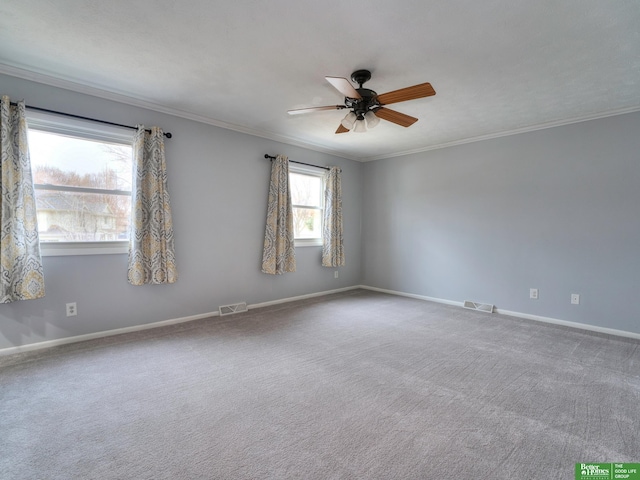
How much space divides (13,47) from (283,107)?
2241mm

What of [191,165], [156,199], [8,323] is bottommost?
[8,323]

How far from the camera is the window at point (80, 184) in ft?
9.73

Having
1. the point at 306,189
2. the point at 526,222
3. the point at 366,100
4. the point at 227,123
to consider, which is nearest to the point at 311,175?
the point at 306,189

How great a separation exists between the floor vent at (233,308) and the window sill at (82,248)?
135 cm

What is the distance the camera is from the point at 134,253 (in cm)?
331

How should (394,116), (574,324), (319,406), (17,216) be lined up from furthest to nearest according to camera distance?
(574,324) → (394,116) → (17,216) → (319,406)

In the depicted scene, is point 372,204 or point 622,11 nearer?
point 622,11

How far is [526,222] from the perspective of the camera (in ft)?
13.7

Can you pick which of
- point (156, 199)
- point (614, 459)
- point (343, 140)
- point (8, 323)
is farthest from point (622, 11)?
point (8, 323)

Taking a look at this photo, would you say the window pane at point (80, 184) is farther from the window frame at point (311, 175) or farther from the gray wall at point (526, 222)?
the gray wall at point (526, 222)

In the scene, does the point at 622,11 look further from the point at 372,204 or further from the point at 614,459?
the point at 372,204

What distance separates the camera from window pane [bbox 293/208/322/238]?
5.20 meters

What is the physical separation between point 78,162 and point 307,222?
10.2ft

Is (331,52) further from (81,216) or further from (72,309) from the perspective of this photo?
(72,309)
